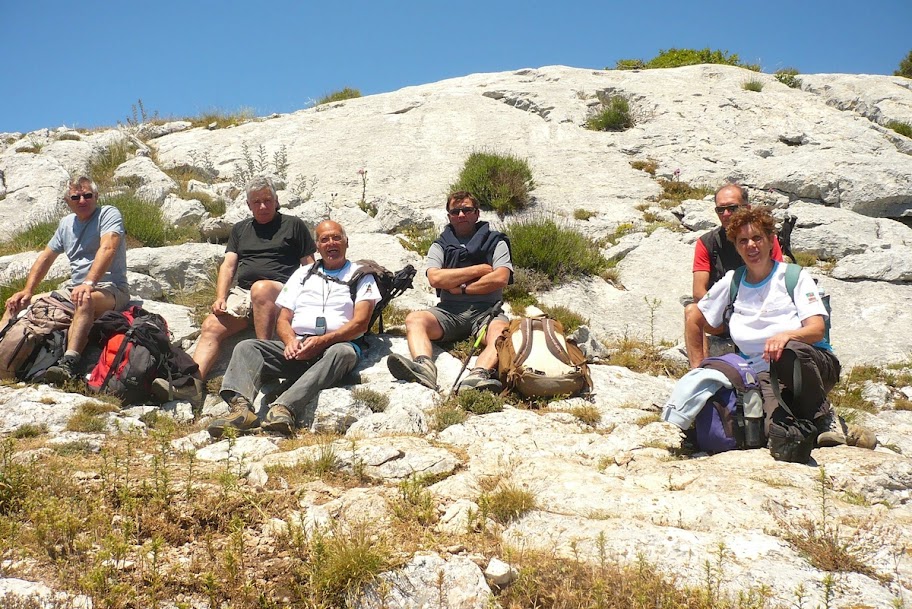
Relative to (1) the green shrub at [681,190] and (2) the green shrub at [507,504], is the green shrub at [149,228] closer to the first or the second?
(2) the green shrub at [507,504]

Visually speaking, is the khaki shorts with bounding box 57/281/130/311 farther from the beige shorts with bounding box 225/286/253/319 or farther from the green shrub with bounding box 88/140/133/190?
the green shrub with bounding box 88/140/133/190

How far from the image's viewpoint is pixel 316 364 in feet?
19.0

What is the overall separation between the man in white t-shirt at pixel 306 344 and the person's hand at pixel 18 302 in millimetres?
2349

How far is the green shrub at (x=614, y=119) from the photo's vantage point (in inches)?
582

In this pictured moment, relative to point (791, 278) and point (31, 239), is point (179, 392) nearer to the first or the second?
point (791, 278)

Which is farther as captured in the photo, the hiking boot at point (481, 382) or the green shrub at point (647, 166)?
the green shrub at point (647, 166)

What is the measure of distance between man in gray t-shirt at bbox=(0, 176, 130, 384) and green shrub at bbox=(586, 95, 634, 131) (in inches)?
431

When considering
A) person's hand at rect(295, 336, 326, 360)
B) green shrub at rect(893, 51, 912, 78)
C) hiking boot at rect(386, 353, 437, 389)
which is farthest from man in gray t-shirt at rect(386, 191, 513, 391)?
green shrub at rect(893, 51, 912, 78)

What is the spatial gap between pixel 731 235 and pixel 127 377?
5.14 meters

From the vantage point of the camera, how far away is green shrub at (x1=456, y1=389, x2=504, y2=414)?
215 inches

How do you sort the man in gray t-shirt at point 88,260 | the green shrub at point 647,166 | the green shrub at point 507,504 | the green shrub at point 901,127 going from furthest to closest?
the green shrub at point 901,127 → the green shrub at point 647,166 → the man in gray t-shirt at point 88,260 → the green shrub at point 507,504

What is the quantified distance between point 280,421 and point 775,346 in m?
3.63

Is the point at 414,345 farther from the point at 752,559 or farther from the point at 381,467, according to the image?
the point at 752,559

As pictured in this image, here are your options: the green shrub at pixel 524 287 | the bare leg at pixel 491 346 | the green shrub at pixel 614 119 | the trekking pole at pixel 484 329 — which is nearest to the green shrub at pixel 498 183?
the green shrub at pixel 524 287
